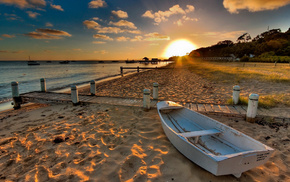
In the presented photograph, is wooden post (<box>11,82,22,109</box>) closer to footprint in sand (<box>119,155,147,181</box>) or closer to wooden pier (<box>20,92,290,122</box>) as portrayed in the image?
wooden pier (<box>20,92,290,122</box>)

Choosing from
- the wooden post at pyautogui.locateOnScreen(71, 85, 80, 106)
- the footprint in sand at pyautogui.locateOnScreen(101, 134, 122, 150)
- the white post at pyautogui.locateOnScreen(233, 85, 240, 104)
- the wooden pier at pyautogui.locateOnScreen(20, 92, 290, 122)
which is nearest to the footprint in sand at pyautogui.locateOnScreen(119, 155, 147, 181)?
the footprint in sand at pyautogui.locateOnScreen(101, 134, 122, 150)

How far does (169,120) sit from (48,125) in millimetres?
4255

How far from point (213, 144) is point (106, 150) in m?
2.65

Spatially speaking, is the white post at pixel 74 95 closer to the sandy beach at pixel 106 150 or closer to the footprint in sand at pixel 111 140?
the sandy beach at pixel 106 150

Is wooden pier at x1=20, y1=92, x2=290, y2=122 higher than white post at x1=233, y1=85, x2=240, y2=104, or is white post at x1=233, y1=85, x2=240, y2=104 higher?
white post at x1=233, y1=85, x2=240, y2=104

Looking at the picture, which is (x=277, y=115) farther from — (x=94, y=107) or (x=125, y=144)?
(x=94, y=107)

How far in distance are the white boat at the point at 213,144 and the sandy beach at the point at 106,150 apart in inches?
15.4

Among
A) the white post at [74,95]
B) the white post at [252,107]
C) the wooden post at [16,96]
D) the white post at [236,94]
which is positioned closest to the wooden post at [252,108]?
the white post at [252,107]

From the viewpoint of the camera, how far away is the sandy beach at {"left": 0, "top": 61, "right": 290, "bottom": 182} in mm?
2691

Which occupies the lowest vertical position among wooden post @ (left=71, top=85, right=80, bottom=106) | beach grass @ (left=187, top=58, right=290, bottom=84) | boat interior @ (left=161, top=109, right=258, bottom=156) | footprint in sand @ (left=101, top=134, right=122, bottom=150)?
footprint in sand @ (left=101, top=134, right=122, bottom=150)

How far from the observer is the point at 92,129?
14.7ft

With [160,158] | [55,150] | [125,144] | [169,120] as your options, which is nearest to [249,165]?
[160,158]

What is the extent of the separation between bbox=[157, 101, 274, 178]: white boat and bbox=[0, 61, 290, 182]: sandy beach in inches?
15.4

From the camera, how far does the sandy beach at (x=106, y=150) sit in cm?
269
